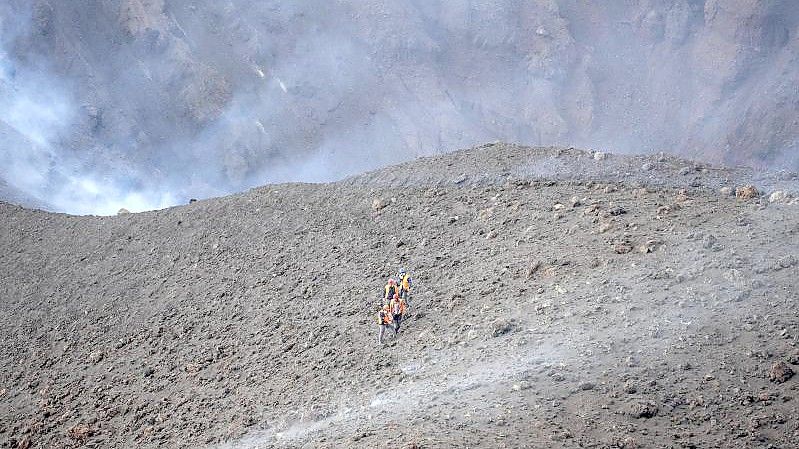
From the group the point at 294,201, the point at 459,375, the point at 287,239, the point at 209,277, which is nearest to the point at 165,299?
the point at 209,277

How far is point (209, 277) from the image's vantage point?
56.8 feet

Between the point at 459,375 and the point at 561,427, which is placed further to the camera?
the point at 459,375

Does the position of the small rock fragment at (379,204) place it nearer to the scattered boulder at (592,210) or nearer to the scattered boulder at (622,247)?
the scattered boulder at (592,210)

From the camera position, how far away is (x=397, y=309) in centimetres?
1257

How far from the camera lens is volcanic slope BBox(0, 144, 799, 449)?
9381 millimetres

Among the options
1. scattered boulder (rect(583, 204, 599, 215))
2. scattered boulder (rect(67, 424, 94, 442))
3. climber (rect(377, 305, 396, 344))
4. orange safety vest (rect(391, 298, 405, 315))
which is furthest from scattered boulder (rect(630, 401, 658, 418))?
scattered boulder (rect(67, 424, 94, 442))

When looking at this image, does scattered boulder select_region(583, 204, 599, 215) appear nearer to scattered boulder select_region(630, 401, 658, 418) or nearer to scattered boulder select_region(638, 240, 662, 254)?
scattered boulder select_region(638, 240, 662, 254)

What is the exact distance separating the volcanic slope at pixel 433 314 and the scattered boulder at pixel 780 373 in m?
0.02

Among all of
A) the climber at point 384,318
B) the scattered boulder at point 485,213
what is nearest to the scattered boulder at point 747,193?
the scattered boulder at point 485,213

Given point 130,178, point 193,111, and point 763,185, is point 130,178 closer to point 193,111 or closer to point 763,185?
point 193,111

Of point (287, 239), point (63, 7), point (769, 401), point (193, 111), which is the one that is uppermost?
point (63, 7)

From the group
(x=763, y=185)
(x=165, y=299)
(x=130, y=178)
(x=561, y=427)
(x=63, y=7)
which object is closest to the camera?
(x=561, y=427)

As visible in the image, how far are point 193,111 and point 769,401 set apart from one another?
50.2 m

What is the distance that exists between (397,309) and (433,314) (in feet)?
2.72
